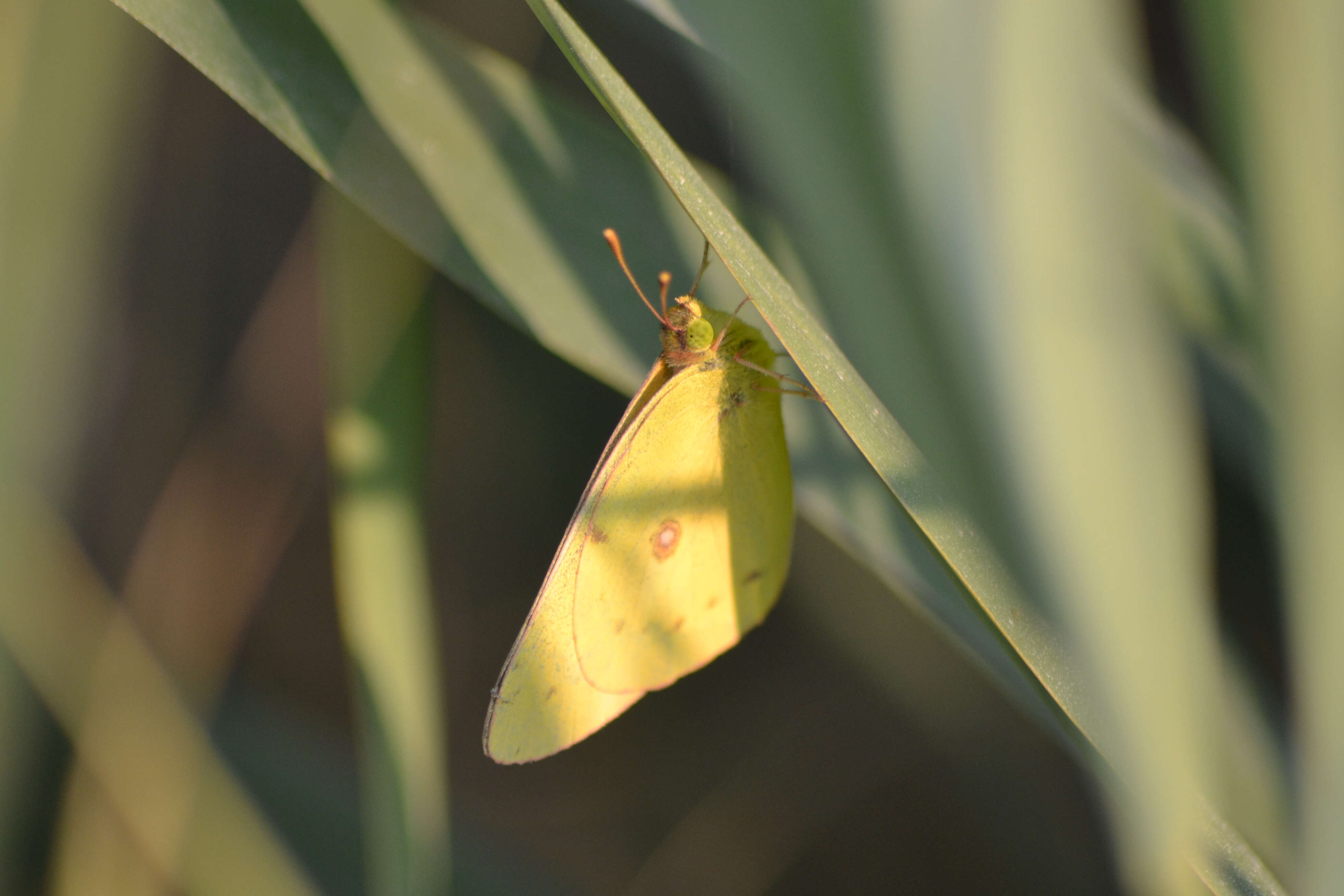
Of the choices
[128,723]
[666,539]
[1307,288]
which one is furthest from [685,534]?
[128,723]

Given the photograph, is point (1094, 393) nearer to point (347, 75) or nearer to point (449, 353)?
point (347, 75)

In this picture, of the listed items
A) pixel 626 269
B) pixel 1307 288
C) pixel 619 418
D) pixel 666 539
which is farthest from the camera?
pixel 619 418

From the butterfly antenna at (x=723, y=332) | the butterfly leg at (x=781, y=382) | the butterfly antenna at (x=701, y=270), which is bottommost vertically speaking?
the butterfly leg at (x=781, y=382)

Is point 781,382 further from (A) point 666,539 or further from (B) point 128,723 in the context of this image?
(B) point 128,723

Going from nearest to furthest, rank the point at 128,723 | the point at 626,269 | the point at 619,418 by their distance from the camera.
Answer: the point at 626,269 → the point at 128,723 → the point at 619,418

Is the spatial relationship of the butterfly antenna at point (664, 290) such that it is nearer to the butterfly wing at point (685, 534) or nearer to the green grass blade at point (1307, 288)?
the butterfly wing at point (685, 534)

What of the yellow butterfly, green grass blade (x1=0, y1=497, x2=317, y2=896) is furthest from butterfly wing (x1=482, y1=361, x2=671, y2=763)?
green grass blade (x1=0, y1=497, x2=317, y2=896)

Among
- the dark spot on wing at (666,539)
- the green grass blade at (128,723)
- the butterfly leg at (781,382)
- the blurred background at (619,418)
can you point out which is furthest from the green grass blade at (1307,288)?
the green grass blade at (128,723)
